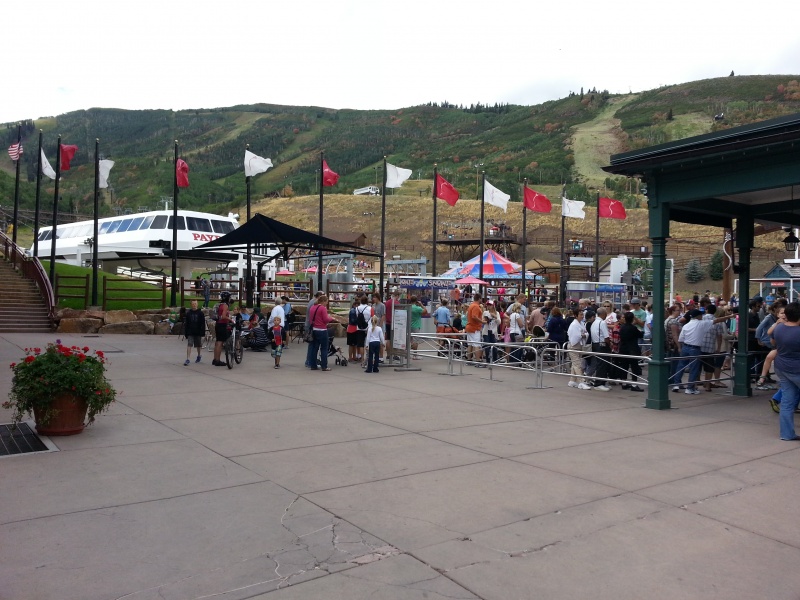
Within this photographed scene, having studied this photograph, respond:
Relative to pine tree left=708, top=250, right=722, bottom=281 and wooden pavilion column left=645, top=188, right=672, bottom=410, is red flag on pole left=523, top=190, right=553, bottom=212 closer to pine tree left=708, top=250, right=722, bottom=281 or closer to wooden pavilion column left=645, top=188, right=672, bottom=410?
wooden pavilion column left=645, top=188, right=672, bottom=410

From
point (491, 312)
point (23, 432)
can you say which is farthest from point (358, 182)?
point (23, 432)

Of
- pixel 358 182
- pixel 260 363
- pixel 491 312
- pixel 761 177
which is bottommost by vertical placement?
pixel 260 363

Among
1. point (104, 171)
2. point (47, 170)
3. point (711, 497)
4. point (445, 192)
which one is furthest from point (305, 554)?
point (445, 192)

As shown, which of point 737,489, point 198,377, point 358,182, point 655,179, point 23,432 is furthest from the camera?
point 358,182

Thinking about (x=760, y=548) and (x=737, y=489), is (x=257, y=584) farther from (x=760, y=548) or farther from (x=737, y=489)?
(x=737, y=489)

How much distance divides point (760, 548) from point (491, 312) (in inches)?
525

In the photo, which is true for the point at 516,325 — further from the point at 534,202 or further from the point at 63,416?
the point at 534,202

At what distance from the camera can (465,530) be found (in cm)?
540

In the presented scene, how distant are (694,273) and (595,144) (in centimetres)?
9600

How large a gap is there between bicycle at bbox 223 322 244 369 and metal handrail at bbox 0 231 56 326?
1118cm

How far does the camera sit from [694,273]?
2339 inches

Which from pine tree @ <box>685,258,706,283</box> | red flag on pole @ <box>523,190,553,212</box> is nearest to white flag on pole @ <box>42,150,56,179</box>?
red flag on pole @ <box>523,190,553,212</box>

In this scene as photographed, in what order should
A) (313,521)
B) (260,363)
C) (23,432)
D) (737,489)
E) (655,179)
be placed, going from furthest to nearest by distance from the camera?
(260,363) < (655,179) < (23,432) < (737,489) < (313,521)

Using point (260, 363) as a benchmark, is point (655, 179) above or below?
above
